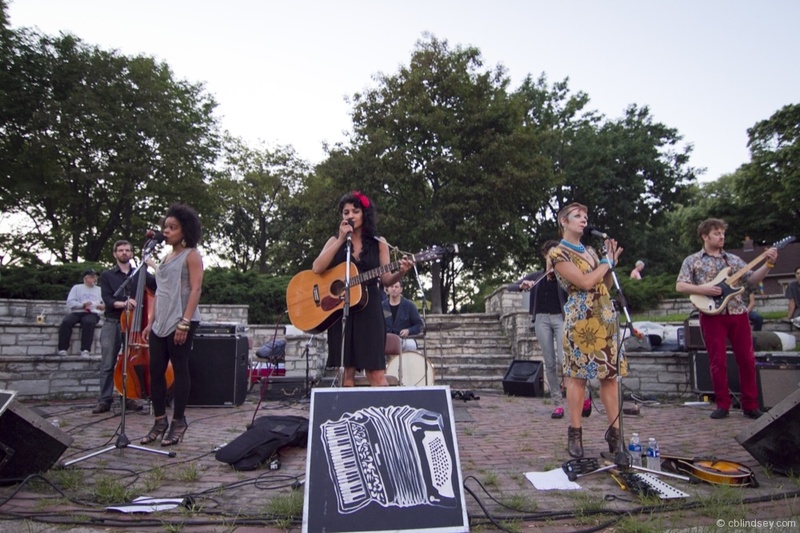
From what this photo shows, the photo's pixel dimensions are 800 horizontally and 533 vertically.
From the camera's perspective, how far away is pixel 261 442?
3850mm

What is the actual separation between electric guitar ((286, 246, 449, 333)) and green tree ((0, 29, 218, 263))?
18345mm

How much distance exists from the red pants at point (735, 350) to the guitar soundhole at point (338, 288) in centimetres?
422

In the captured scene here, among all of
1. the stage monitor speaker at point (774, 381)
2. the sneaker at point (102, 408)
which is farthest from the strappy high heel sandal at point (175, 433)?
the stage monitor speaker at point (774, 381)

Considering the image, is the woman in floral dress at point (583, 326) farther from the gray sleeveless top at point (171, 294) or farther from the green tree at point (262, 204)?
the green tree at point (262, 204)

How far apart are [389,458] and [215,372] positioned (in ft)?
17.0

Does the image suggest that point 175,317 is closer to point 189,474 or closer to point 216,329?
point 189,474

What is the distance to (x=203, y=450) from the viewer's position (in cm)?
428

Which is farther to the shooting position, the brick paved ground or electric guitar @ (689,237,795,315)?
electric guitar @ (689,237,795,315)

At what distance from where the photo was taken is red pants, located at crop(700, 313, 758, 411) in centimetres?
569

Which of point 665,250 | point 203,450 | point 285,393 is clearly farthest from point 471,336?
point 665,250

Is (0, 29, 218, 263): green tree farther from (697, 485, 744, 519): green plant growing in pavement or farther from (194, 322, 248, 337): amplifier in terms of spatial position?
(697, 485, 744, 519): green plant growing in pavement

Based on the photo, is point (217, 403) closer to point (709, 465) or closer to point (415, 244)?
point (709, 465)

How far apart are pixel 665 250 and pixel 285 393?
86.5 ft

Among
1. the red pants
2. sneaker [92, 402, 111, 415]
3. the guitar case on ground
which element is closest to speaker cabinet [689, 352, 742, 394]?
the red pants
